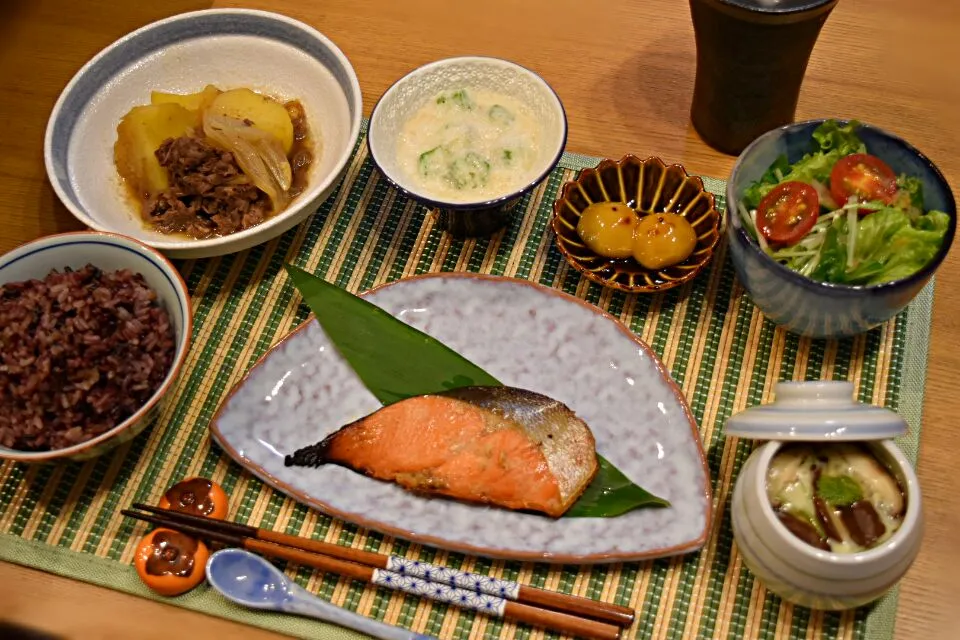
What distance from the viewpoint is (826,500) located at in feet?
5.30

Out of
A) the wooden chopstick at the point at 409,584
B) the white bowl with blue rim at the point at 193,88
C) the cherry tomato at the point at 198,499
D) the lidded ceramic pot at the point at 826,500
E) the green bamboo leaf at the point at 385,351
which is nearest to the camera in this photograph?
the lidded ceramic pot at the point at 826,500

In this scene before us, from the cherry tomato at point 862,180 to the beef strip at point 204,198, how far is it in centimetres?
149

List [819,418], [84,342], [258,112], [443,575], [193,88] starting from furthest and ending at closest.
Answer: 1. [193,88]
2. [258,112]
3. [84,342]
4. [443,575]
5. [819,418]

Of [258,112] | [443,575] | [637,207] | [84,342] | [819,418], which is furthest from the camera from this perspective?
[258,112]

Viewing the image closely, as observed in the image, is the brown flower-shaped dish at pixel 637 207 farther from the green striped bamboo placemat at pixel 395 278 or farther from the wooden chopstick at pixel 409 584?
the wooden chopstick at pixel 409 584

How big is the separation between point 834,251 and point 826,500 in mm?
607

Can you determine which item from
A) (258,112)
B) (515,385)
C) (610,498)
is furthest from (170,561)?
(258,112)

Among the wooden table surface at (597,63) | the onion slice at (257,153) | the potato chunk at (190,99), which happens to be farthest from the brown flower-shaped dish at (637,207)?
the potato chunk at (190,99)

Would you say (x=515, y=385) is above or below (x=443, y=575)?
above

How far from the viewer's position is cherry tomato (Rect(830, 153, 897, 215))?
77.4 inches

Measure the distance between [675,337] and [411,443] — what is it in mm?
742

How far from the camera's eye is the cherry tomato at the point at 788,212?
197cm

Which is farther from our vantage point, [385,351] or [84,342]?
[385,351]

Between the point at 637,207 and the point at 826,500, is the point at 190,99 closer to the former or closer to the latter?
the point at 637,207
